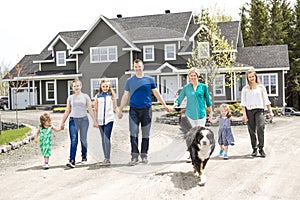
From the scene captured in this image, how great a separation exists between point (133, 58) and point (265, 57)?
33.9 feet

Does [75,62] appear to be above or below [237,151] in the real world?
above

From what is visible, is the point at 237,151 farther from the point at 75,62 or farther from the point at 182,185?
the point at 75,62

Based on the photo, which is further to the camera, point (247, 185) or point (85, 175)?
point (85, 175)

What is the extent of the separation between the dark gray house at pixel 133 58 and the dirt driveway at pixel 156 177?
62.5 ft

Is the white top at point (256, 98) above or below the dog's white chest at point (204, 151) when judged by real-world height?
above

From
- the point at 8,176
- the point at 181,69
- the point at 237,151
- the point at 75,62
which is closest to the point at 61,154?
the point at 8,176

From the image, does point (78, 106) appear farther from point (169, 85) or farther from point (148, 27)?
point (148, 27)

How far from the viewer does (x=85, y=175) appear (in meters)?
7.15

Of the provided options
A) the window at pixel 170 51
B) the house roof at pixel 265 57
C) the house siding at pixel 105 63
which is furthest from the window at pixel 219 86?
the house siding at pixel 105 63

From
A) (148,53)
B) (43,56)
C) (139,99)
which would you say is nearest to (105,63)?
(148,53)

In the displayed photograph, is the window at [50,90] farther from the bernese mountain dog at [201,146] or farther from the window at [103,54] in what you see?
the bernese mountain dog at [201,146]

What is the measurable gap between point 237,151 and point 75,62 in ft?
89.4

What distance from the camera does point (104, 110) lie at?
26.0ft

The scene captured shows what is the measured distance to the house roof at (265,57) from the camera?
28.4 metres
